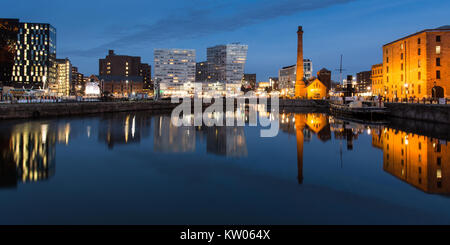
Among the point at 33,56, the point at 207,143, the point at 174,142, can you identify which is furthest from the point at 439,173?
the point at 33,56

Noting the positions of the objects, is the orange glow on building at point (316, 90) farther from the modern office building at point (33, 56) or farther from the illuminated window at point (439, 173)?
the modern office building at point (33, 56)

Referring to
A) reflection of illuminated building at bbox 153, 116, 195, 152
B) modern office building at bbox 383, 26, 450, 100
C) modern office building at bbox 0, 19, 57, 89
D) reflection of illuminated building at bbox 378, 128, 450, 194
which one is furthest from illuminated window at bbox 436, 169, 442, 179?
modern office building at bbox 0, 19, 57, 89

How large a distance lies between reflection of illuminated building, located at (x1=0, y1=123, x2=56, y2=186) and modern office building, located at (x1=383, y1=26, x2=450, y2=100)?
47.9 m

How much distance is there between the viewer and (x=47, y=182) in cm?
1227

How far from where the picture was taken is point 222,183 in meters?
12.5

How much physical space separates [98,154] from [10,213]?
981cm

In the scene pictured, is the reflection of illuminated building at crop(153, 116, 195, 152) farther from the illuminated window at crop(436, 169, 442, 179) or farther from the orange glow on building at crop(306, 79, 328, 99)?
the orange glow on building at crop(306, 79, 328, 99)

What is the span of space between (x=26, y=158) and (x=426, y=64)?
176 ft

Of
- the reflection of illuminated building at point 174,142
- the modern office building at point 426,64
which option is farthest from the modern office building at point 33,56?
the modern office building at point 426,64

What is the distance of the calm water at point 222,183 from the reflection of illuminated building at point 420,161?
4 centimetres

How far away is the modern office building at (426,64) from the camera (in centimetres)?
5147

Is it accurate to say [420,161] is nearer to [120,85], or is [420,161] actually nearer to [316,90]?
[316,90]

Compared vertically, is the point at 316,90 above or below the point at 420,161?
above
